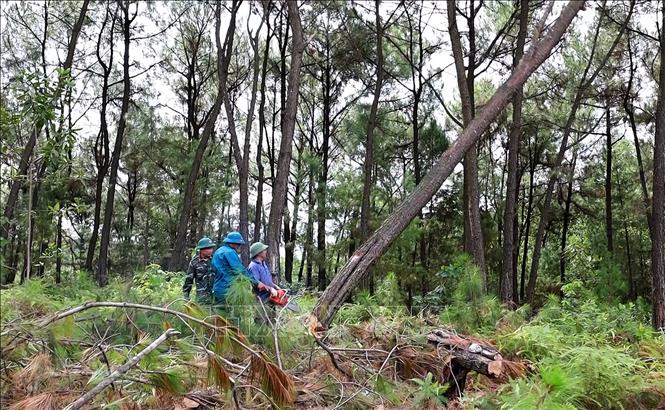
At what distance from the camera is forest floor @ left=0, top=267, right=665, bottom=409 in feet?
9.98

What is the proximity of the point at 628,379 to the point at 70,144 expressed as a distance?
17.1ft

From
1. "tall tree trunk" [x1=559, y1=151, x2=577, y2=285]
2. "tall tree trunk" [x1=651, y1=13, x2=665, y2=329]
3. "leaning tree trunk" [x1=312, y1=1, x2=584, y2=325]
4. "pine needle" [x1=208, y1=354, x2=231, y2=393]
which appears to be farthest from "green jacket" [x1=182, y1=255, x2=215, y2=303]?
"tall tree trunk" [x1=559, y1=151, x2=577, y2=285]

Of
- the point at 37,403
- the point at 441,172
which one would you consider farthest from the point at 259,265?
the point at 37,403

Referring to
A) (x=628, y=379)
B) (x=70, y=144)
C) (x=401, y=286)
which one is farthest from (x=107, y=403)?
(x=401, y=286)

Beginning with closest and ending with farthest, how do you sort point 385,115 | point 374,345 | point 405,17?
point 374,345
point 405,17
point 385,115

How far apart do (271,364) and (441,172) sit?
387 centimetres

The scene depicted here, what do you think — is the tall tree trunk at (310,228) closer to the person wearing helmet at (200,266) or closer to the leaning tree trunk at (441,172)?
the person wearing helmet at (200,266)

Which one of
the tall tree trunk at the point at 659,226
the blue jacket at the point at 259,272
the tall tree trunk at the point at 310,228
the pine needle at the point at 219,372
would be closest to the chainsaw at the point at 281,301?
the blue jacket at the point at 259,272

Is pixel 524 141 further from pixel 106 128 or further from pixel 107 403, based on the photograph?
pixel 107 403

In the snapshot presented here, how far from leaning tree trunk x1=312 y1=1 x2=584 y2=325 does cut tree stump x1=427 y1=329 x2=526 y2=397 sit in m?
1.86

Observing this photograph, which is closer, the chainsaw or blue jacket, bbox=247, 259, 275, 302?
the chainsaw

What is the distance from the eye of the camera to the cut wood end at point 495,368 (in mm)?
3727

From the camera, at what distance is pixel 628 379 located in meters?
3.90

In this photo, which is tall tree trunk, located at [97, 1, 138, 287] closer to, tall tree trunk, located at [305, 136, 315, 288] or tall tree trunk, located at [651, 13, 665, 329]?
tall tree trunk, located at [305, 136, 315, 288]
